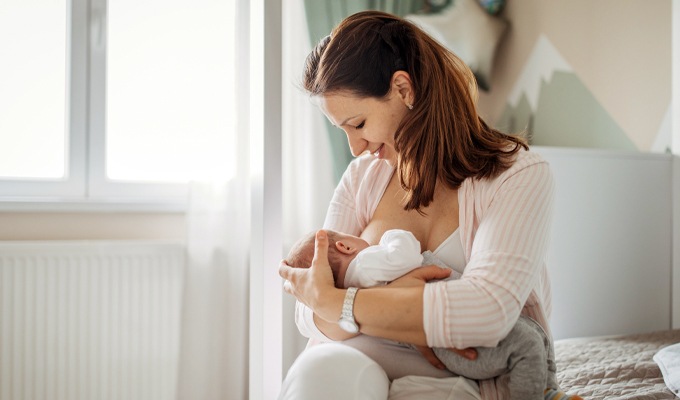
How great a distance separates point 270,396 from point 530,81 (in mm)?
1951

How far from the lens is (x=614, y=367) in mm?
1515

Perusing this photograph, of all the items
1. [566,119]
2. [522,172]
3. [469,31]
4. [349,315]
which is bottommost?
[349,315]

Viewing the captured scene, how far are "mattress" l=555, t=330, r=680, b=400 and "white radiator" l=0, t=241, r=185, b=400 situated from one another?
4.40ft

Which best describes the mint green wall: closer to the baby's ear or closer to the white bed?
the white bed

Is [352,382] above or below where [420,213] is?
below

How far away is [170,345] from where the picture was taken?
2.23 meters

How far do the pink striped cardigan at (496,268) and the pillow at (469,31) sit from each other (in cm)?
168

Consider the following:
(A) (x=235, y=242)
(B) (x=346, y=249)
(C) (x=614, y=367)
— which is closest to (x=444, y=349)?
(B) (x=346, y=249)

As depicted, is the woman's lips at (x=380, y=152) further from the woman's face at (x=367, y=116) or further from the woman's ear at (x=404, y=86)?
the woman's ear at (x=404, y=86)

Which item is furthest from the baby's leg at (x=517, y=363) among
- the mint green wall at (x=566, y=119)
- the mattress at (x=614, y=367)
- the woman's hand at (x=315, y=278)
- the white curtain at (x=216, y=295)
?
the mint green wall at (x=566, y=119)

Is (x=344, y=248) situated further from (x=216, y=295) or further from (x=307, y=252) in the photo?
(x=216, y=295)

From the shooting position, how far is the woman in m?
0.98

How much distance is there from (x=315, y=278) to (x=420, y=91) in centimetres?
41

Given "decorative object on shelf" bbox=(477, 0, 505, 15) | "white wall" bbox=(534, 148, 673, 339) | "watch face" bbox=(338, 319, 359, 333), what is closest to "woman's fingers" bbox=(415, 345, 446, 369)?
"watch face" bbox=(338, 319, 359, 333)
